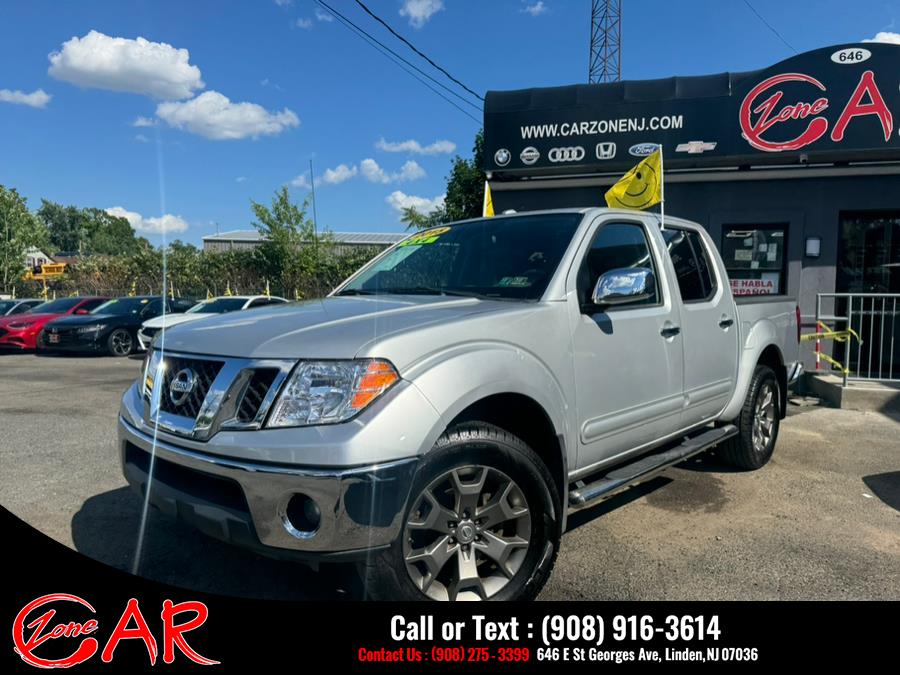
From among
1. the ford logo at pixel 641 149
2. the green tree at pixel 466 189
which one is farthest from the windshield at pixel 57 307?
the ford logo at pixel 641 149

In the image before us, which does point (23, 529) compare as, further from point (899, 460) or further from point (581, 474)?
point (899, 460)

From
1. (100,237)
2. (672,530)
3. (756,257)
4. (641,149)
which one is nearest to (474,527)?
(672,530)

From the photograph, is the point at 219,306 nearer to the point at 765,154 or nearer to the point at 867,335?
the point at 765,154

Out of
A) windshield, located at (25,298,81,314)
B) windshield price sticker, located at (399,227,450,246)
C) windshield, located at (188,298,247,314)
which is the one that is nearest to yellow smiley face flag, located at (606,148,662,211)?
windshield price sticker, located at (399,227,450,246)

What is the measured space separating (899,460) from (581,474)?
3953 millimetres

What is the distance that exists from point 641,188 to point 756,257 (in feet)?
11.0

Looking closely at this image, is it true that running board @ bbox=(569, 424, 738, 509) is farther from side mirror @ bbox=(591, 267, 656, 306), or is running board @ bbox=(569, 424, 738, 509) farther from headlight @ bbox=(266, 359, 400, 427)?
headlight @ bbox=(266, 359, 400, 427)

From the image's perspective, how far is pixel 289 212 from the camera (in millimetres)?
25344

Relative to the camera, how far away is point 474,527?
8.34 feet

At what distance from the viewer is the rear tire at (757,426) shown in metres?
4.79

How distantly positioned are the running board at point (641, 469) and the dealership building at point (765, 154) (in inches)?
270

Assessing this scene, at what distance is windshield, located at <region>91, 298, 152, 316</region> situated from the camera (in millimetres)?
15470

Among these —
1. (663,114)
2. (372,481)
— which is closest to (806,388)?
(663,114)

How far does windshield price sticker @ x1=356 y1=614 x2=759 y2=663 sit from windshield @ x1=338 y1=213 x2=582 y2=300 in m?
1.51
